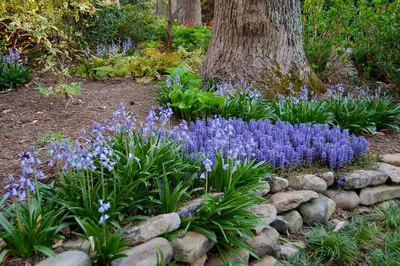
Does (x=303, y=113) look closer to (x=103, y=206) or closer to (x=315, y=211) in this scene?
(x=315, y=211)

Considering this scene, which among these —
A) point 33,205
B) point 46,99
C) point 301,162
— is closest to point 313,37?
point 301,162

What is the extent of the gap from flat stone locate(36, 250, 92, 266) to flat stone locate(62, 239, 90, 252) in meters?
0.10

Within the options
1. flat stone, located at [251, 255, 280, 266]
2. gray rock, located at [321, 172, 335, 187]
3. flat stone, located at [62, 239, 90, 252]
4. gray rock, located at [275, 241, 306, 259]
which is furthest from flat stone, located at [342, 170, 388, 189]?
flat stone, located at [62, 239, 90, 252]

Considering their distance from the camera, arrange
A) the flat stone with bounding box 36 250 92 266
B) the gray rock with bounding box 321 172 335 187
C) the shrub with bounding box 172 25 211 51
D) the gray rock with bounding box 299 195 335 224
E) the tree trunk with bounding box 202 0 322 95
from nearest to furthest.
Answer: the flat stone with bounding box 36 250 92 266, the gray rock with bounding box 299 195 335 224, the gray rock with bounding box 321 172 335 187, the tree trunk with bounding box 202 0 322 95, the shrub with bounding box 172 25 211 51

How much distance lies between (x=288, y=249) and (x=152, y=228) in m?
1.28

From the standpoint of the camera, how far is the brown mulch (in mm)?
4359

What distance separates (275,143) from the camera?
4039mm

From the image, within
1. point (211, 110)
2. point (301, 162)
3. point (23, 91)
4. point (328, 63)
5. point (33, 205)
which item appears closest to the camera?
point (33, 205)

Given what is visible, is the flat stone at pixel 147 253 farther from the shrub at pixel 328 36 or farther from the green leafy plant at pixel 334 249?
the shrub at pixel 328 36

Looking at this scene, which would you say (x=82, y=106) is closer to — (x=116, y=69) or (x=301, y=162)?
(x=116, y=69)

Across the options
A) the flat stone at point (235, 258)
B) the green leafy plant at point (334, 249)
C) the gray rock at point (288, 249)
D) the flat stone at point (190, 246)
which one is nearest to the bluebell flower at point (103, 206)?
the flat stone at point (190, 246)

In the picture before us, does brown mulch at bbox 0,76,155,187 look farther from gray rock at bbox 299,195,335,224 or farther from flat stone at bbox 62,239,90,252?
gray rock at bbox 299,195,335,224

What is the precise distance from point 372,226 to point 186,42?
7723 mm

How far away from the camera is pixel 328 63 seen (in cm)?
810
